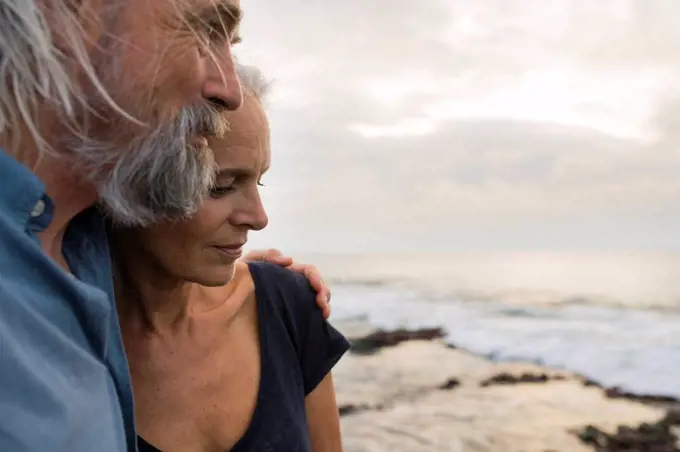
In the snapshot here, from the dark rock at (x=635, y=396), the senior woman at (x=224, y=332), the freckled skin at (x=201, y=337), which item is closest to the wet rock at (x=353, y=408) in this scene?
the dark rock at (x=635, y=396)

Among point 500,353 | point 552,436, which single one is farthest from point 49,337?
point 500,353

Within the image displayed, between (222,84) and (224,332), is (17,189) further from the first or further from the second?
(224,332)

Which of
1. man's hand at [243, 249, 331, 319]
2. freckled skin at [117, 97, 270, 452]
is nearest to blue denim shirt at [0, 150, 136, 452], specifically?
freckled skin at [117, 97, 270, 452]

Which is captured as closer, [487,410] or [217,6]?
[217,6]

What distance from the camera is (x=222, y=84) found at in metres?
1.39

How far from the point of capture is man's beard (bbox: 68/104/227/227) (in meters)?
1.29

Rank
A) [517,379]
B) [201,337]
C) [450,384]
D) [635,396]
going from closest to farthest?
[201,337] < [635,396] < [450,384] < [517,379]

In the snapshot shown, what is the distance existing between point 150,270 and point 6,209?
0.70m

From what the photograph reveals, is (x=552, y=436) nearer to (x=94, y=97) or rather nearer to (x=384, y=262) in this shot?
(x=94, y=97)

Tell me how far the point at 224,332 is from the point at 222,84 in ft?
2.65

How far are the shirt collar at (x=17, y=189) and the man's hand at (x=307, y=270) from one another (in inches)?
41.9

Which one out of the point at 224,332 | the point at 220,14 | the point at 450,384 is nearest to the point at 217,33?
the point at 220,14

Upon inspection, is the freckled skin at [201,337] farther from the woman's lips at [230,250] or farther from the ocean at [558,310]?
the ocean at [558,310]

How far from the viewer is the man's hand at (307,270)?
2.02m
